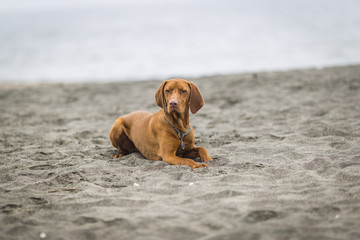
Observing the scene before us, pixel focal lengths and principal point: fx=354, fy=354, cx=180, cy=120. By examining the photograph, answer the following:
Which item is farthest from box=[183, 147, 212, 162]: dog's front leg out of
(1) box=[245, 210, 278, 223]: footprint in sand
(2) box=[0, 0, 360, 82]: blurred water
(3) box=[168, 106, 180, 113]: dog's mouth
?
(2) box=[0, 0, 360, 82]: blurred water

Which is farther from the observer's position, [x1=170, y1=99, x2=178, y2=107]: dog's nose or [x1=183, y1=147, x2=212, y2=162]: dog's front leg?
[x1=183, y1=147, x2=212, y2=162]: dog's front leg

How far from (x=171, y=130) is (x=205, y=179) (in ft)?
3.42

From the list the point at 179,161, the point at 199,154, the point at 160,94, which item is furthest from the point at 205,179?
the point at 160,94

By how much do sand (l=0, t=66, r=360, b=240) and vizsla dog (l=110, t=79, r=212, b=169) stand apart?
0.17 metres

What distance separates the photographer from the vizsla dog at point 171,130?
448cm

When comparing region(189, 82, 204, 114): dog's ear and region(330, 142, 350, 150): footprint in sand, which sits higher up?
region(189, 82, 204, 114): dog's ear

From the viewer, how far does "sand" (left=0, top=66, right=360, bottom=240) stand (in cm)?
274

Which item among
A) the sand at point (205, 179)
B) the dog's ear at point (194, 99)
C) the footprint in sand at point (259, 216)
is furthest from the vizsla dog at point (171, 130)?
the footprint in sand at point (259, 216)

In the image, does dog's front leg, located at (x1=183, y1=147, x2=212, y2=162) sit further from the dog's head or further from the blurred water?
the blurred water

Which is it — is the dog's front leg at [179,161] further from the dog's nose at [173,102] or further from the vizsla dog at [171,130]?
the dog's nose at [173,102]

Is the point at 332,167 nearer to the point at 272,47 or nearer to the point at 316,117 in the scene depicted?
the point at 316,117

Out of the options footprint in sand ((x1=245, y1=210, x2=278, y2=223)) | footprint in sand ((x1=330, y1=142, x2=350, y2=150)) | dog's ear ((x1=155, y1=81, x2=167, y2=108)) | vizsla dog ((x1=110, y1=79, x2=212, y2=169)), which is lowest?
footprint in sand ((x1=245, y1=210, x2=278, y2=223))

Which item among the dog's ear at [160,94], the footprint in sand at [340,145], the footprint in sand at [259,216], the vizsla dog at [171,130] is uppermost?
the dog's ear at [160,94]

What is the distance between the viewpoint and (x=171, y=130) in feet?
15.3
